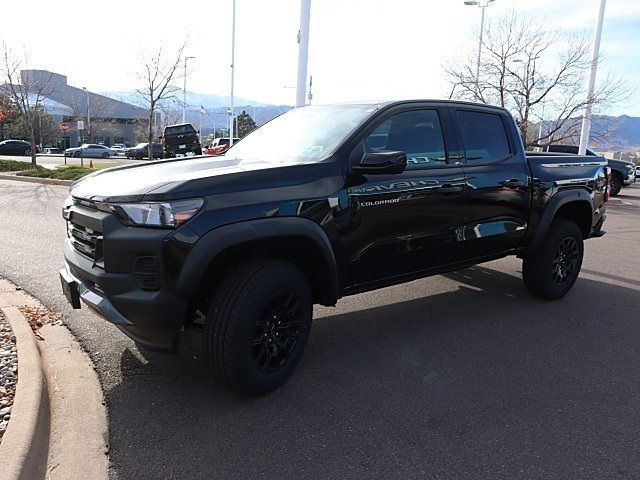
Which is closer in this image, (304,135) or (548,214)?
(304,135)

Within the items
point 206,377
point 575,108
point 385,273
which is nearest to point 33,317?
point 206,377

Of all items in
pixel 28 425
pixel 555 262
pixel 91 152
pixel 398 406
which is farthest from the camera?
pixel 91 152

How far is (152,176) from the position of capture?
3.24 meters

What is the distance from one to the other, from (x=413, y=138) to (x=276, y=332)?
6.29ft

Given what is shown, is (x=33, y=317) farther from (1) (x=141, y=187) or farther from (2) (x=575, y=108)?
(2) (x=575, y=108)

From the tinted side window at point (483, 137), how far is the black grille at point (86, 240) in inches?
120

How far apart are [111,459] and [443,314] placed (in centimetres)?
332

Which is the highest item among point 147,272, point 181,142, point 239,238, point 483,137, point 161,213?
point 181,142

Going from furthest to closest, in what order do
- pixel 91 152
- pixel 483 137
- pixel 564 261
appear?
pixel 91 152 → pixel 564 261 → pixel 483 137

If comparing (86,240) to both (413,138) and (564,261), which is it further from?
(564,261)

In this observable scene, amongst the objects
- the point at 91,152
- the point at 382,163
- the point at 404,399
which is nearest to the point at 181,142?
the point at 382,163

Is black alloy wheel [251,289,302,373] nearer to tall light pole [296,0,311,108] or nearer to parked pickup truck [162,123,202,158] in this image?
tall light pole [296,0,311,108]

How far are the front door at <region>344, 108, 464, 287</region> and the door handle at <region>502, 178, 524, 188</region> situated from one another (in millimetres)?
676

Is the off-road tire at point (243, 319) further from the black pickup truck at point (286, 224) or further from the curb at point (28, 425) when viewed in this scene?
the curb at point (28, 425)
